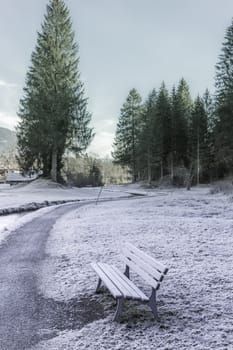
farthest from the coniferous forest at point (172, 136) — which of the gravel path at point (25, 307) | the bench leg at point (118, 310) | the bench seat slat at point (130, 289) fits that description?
the bench leg at point (118, 310)

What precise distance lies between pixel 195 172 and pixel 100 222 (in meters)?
37.4

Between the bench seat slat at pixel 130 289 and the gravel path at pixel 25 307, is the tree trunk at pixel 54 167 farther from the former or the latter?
the bench seat slat at pixel 130 289

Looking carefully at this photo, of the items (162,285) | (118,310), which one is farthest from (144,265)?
(162,285)

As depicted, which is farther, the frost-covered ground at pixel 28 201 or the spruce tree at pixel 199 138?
the spruce tree at pixel 199 138

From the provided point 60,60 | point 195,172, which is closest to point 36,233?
point 60,60

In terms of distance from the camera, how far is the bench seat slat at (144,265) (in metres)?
4.51

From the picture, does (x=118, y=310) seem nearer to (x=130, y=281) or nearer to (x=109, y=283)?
(x=109, y=283)

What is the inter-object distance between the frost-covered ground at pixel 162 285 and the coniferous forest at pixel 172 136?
33.1 m

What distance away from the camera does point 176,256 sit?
7.65 metres

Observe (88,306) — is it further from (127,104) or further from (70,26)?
(127,104)

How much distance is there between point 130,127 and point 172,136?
8475mm

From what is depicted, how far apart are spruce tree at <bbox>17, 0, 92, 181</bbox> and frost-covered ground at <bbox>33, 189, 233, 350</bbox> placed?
25541 mm

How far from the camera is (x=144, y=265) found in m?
5.09

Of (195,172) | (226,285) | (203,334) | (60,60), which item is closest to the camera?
(203,334)
